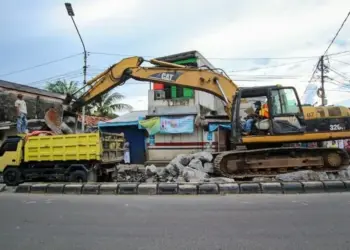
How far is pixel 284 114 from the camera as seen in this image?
1289 centimetres

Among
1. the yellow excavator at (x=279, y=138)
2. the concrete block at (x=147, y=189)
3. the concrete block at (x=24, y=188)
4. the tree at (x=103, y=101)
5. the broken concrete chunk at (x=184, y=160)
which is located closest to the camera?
the concrete block at (x=147, y=189)

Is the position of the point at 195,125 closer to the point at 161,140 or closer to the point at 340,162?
the point at 161,140

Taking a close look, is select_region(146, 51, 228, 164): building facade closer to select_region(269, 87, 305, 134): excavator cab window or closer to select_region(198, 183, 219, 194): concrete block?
select_region(269, 87, 305, 134): excavator cab window

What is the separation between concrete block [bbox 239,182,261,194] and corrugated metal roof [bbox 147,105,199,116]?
11.4 metres

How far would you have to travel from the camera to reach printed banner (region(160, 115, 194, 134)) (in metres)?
21.5

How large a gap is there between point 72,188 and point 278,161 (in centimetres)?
673

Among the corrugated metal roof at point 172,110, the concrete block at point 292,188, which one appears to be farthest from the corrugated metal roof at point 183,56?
the concrete block at point 292,188

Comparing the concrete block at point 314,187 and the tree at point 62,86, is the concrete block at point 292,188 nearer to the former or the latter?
the concrete block at point 314,187

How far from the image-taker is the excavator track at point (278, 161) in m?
13.3

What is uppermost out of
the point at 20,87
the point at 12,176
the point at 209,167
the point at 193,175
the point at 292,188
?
the point at 20,87

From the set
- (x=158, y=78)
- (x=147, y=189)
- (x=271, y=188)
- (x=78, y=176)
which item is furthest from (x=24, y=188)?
(x=271, y=188)

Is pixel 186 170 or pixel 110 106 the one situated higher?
pixel 110 106

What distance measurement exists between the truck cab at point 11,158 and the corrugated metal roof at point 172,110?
972 cm

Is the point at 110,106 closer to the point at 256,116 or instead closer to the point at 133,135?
the point at 133,135
